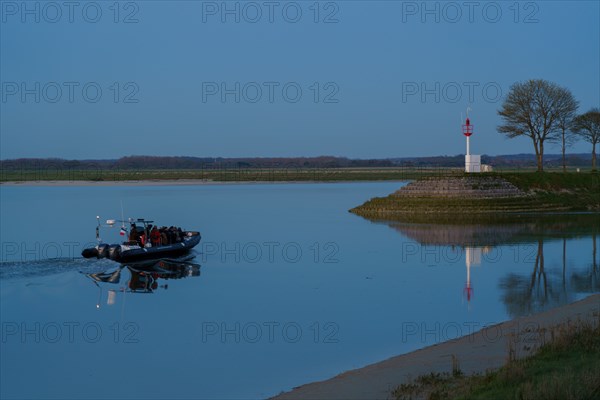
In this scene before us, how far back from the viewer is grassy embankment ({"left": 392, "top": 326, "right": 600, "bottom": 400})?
888 cm

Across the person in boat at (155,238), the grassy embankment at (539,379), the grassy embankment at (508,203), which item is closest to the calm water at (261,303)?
the person in boat at (155,238)

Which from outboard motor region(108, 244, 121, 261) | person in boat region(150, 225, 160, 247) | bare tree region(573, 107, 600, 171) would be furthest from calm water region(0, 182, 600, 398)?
bare tree region(573, 107, 600, 171)

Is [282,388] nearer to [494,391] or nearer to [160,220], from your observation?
[494,391]

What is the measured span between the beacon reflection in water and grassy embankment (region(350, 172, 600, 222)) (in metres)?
20.8

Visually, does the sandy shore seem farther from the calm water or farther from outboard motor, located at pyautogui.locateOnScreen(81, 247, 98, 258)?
outboard motor, located at pyautogui.locateOnScreen(81, 247, 98, 258)

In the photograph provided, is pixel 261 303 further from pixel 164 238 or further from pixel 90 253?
pixel 164 238

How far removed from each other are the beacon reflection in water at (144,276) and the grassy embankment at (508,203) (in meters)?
20.8

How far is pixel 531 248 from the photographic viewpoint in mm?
30625

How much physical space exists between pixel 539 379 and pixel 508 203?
39.1m

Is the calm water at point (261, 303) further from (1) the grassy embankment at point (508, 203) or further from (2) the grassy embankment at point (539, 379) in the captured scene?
(1) the grassy embankment at point (508, 203)

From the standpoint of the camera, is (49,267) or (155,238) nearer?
(49,267)

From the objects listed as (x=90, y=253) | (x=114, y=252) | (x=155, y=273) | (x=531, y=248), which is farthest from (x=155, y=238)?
(x=531, y=248)

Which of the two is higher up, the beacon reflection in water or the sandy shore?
the sandy shore

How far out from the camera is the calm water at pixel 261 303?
1360cm
